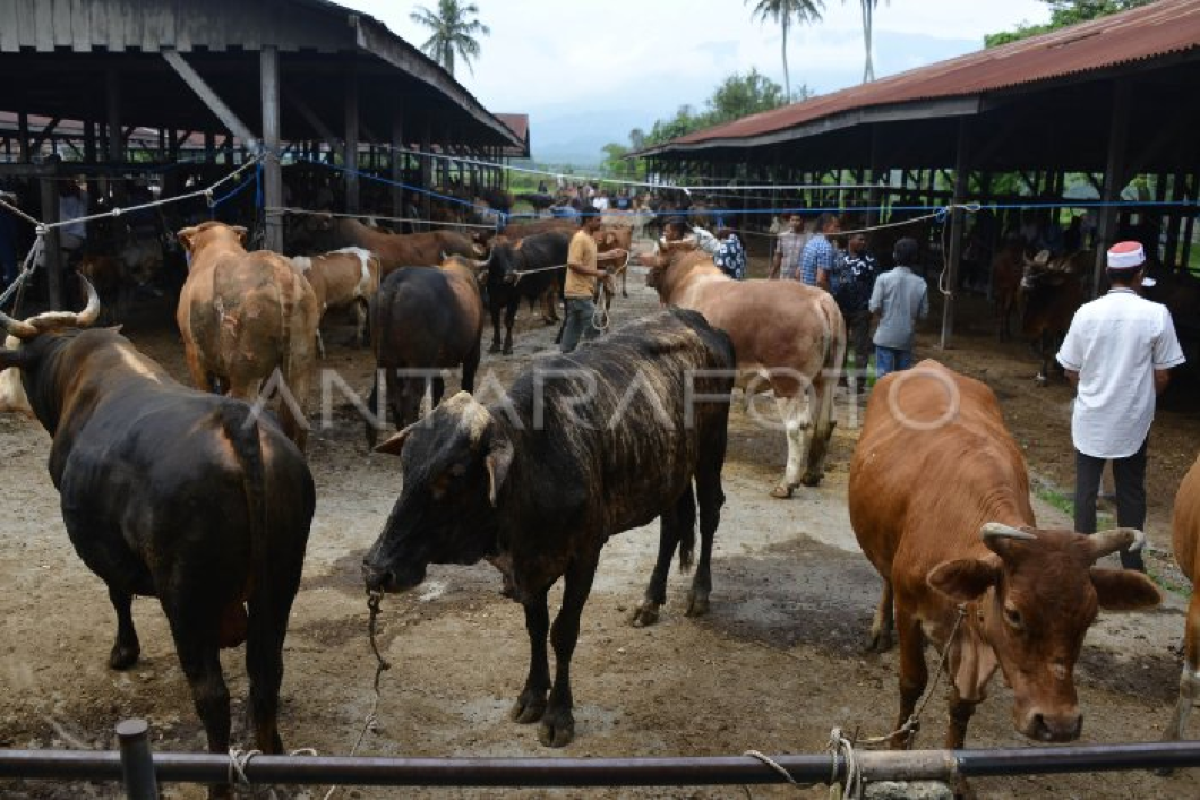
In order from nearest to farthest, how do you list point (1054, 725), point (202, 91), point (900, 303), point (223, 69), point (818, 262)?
point (1054, 725) → point (900, 303) → point (202, 91) → point (818, 262) → point (223, 69)

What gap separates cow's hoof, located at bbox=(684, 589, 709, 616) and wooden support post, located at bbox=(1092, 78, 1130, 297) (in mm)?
7267

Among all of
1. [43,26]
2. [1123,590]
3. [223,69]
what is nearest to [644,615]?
[1123,590]

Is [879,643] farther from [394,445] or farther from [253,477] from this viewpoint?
[253,477]

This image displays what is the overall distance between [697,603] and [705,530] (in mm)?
430

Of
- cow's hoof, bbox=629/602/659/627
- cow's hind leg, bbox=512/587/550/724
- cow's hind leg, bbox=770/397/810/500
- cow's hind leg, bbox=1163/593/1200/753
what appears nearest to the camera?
cow's hind leg, bbox=1163/593/1200/753

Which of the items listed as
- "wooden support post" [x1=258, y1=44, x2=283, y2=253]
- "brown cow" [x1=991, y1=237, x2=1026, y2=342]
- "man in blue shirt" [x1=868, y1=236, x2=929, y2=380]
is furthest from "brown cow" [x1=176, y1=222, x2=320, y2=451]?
"brown cow" [x1=991, y1=237, x2=1026, y2=342]

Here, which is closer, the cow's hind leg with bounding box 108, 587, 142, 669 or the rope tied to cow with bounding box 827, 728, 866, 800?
the rope tied to cow with bounding box 827, 728, 866, 800

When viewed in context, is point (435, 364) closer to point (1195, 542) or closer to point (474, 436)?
point (474, 436)

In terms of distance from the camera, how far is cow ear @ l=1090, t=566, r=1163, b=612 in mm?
3094

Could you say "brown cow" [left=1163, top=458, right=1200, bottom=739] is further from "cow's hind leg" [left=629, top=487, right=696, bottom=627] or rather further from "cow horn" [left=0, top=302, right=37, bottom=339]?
"cow horn" [left=0, top=302, right=37, bottom=339]

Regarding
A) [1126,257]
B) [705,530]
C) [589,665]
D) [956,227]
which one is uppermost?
[956,227]

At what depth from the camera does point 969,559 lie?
318cm

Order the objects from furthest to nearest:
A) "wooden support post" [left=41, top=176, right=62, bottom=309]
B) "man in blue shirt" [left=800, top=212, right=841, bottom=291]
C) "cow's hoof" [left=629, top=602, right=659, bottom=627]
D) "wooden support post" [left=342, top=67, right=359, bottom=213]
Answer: "wooden support post" [left=342, top=67, right=359, bottom=213] → "wooden support post" [left=41, top=176, right=62, bottom=309] → "man in blue shirt" [left=800, top=212, right=841, bottom=291] → "cow's hoof" [left=629, top=602, right=659, bottom=627]

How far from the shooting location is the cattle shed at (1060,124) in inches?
396
